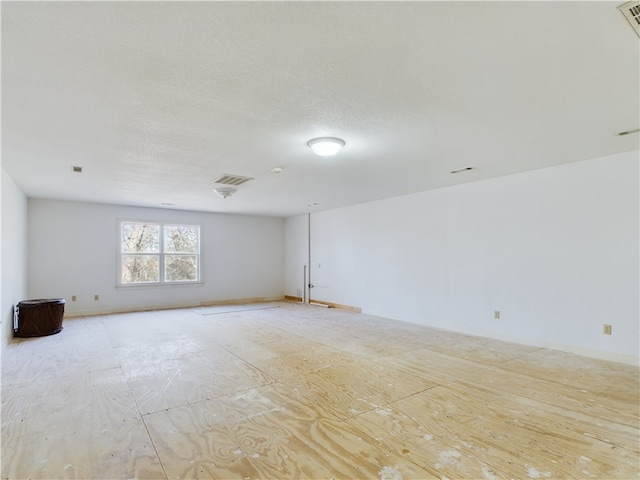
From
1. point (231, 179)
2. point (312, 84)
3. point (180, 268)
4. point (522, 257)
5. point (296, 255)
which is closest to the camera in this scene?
point (312, 84)

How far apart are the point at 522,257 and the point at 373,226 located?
2.98m

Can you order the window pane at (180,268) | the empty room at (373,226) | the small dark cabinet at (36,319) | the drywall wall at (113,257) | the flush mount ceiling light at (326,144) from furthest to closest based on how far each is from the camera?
1. the window pane at (180,268)
2. the drywall wall at (113,257)
3. the small dark cabinet at (36,319)
4. the flush mount ceiling light at (326,144)
5. the empty room at (373,226)

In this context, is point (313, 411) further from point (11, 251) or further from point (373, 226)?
point (11, 251)

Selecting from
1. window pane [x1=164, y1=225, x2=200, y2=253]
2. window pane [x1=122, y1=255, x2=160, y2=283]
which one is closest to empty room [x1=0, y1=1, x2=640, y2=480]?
window pane [x1=122, y1=255, x2=160, y2=283]

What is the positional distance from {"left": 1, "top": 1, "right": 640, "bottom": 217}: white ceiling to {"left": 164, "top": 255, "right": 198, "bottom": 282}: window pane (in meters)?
4.00

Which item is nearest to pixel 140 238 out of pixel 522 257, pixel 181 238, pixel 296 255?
pixel 181 238

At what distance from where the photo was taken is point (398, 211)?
21.8ft

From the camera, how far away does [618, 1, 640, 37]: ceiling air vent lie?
165 centimetres

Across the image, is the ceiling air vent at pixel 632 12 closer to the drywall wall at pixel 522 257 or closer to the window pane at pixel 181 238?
the drywall wall at pixel 522 257

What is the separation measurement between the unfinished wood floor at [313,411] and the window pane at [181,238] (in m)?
3.67

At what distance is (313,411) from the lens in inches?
104

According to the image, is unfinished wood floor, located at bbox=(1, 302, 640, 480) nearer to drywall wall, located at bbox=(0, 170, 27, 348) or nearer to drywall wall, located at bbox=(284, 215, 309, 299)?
drywall wall, located at bbox=(0, 170, 27, 348)

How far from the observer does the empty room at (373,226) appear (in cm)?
188

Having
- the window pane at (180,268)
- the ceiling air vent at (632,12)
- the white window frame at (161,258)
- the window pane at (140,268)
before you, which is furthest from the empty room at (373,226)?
the window pane at (180,268)
